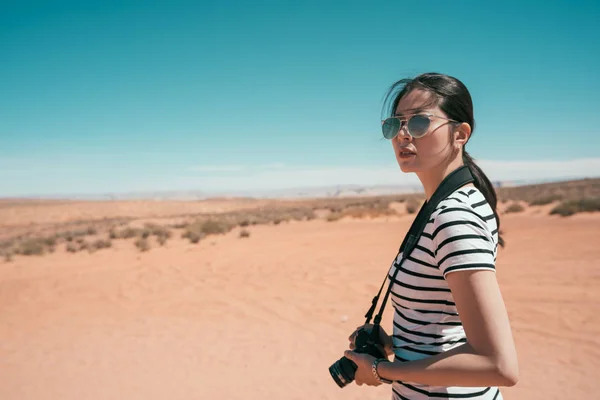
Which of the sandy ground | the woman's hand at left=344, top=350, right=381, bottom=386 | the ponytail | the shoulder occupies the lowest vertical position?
the sandy ground

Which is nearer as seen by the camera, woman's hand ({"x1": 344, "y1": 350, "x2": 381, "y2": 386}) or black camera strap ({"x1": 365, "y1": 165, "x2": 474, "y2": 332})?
black camera strap ({"x1": 365, "y1": 165, "x2": 474, "y2": 332})

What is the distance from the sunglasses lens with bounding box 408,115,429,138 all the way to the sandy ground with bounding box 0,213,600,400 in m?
3.55

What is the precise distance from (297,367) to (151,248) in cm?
1061

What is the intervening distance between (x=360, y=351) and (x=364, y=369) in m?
0.09

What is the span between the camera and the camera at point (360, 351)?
4.37 feet

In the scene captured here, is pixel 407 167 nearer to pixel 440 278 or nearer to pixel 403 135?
pixel 403 135

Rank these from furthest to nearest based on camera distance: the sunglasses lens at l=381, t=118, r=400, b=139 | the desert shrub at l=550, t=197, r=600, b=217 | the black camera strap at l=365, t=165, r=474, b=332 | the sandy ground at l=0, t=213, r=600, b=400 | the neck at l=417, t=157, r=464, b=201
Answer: the desert shrub at l=550, t=197, r=600, b=217 < the sandy ground at l=0, t=213, r=600, b=400 < the sunglasses lens at l=381, t=118, r=400, b=139 < the neck at l=417, t=157, r=464, b=201 < the black camera strap at l=365, t=165, r=474, b=332

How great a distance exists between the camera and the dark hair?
1.27 meters

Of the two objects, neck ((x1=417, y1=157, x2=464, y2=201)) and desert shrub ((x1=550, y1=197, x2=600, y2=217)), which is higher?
neck ((x1=417, y1=157, x2=464, y2=201))

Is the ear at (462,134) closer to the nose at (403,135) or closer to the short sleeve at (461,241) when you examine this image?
the nose at (403,135)

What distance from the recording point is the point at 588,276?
23.4 ft

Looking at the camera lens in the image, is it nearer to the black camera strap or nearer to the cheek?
the black camera strap

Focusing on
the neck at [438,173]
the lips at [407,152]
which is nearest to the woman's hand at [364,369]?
the neck at [438,173]

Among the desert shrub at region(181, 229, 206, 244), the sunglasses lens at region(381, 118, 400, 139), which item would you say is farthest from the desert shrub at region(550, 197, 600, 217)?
the sunglasses lens at region(381, 118, 400, 139)
